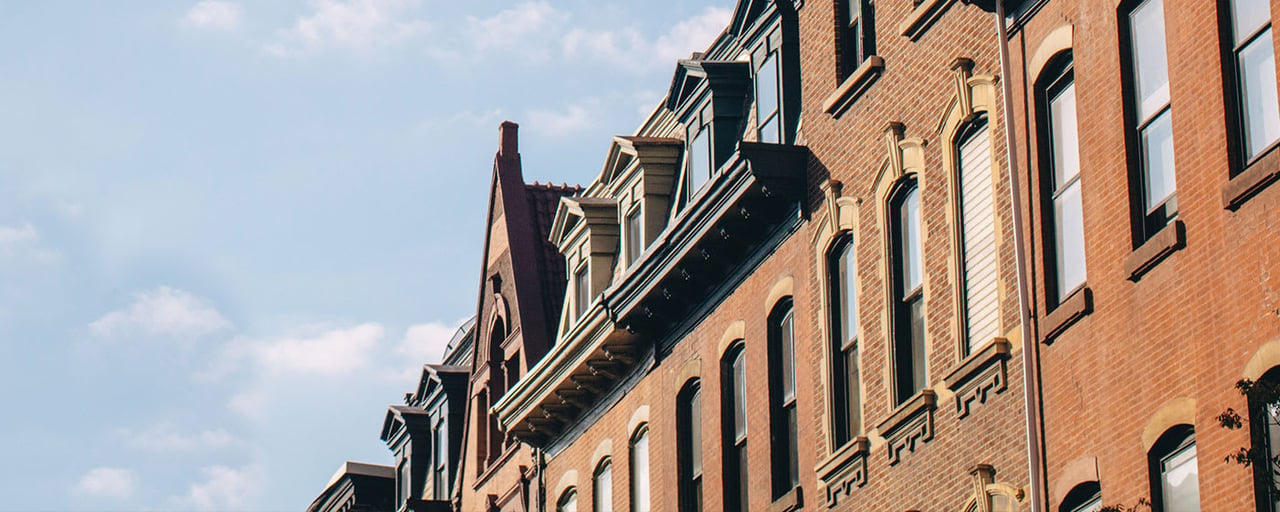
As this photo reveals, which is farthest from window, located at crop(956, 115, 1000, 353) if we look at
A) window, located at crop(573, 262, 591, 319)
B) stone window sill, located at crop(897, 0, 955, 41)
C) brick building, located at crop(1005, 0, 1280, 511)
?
window, located at crop(573, 262, 591, 319)

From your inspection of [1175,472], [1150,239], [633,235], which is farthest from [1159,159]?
[633,235]

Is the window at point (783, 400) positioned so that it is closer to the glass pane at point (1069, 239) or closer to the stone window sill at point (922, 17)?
the stone window sill at point (922, 17)

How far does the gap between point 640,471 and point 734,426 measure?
12.8 feet

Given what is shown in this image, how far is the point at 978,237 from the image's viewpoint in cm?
2220

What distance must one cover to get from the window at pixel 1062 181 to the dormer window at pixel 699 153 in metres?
10.1

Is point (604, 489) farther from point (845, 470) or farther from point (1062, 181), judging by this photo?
point (1062, 181)

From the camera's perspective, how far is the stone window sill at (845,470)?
24359 millimetres

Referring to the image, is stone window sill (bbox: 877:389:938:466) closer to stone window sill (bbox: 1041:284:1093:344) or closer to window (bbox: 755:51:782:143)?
stone window sill (bbox: 1041:284:1093:344)

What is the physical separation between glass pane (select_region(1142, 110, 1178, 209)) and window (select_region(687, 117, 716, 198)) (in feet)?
40.0

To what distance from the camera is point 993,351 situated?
→ 69.7 feet

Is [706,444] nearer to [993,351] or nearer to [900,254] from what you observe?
[900,254]

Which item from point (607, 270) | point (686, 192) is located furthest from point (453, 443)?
point (686, 192)

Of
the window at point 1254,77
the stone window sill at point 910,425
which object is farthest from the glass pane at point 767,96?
the window at point 1254,77

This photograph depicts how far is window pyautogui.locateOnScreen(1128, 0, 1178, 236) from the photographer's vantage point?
18.7 m
